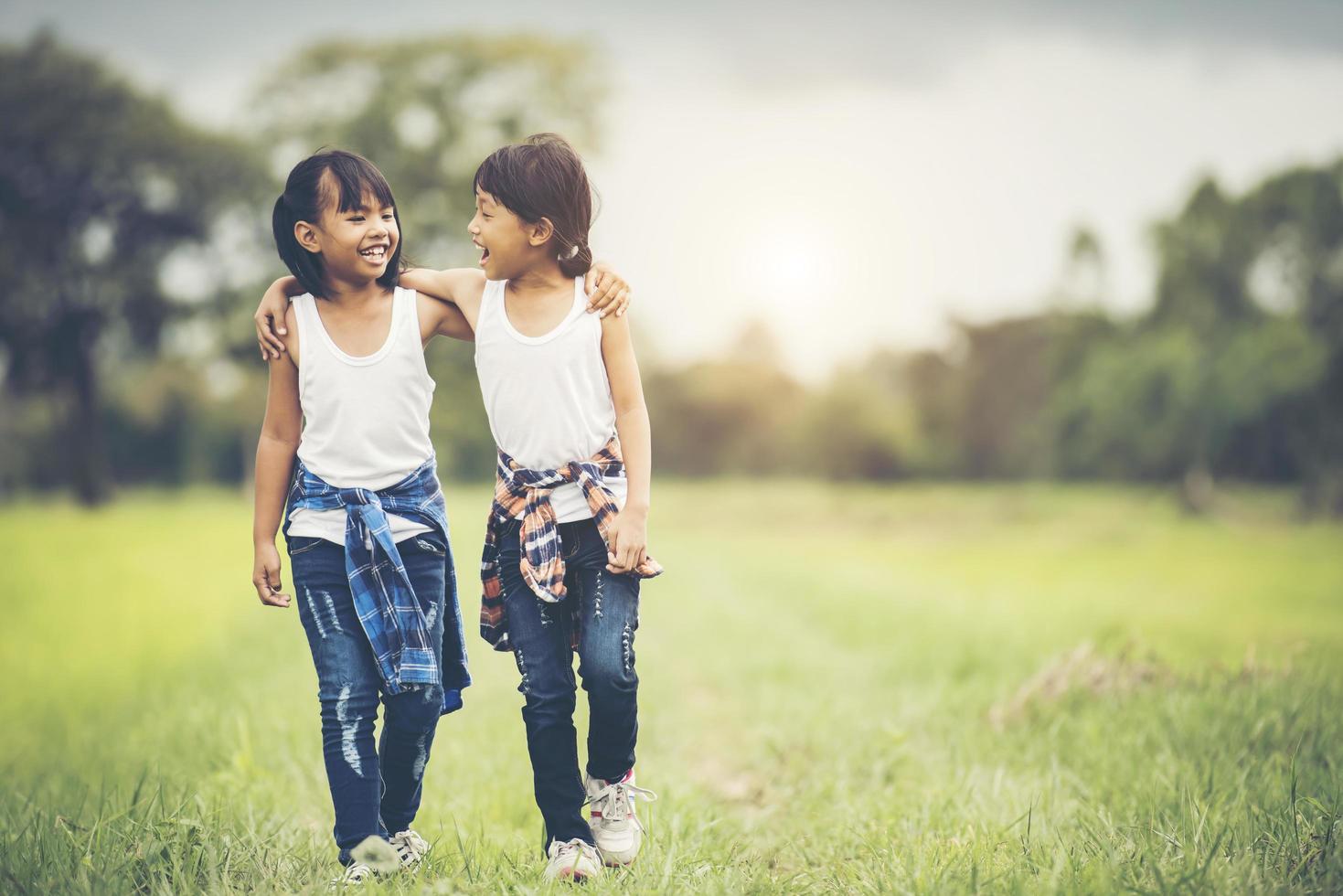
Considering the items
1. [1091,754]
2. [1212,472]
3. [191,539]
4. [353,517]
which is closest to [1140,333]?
[1212,472]

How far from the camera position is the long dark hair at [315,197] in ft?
8.63

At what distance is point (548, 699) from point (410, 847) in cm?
59

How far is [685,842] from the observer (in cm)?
293

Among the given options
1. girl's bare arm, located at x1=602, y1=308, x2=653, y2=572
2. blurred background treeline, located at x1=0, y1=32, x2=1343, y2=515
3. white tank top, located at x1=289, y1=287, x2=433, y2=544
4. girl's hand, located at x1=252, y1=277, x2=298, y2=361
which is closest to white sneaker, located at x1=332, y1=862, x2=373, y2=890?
white tank top, located at x1=289, y1=287, x2=433, y2=544

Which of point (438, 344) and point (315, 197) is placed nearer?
point (315, 197)

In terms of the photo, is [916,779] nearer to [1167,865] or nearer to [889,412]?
[1167,865]

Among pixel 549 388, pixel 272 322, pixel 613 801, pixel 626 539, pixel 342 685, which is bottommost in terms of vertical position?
pixel 613 801

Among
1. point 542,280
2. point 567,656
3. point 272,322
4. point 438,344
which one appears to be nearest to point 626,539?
point 567,656

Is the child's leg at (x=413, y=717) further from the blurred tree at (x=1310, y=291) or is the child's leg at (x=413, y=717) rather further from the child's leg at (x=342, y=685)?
the blurred tree at (x=1310, y=291)

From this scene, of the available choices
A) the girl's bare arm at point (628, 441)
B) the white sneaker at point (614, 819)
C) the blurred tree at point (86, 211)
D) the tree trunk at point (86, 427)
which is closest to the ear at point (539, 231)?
the girl's bare arm at point (628, 441)

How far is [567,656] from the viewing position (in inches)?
108

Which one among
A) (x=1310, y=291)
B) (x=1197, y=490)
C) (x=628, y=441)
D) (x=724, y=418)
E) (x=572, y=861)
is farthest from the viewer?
(x=724, y=418)

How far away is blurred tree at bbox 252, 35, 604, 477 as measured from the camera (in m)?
19.2

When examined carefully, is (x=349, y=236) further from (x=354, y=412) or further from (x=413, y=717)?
(x=413, y=717)
